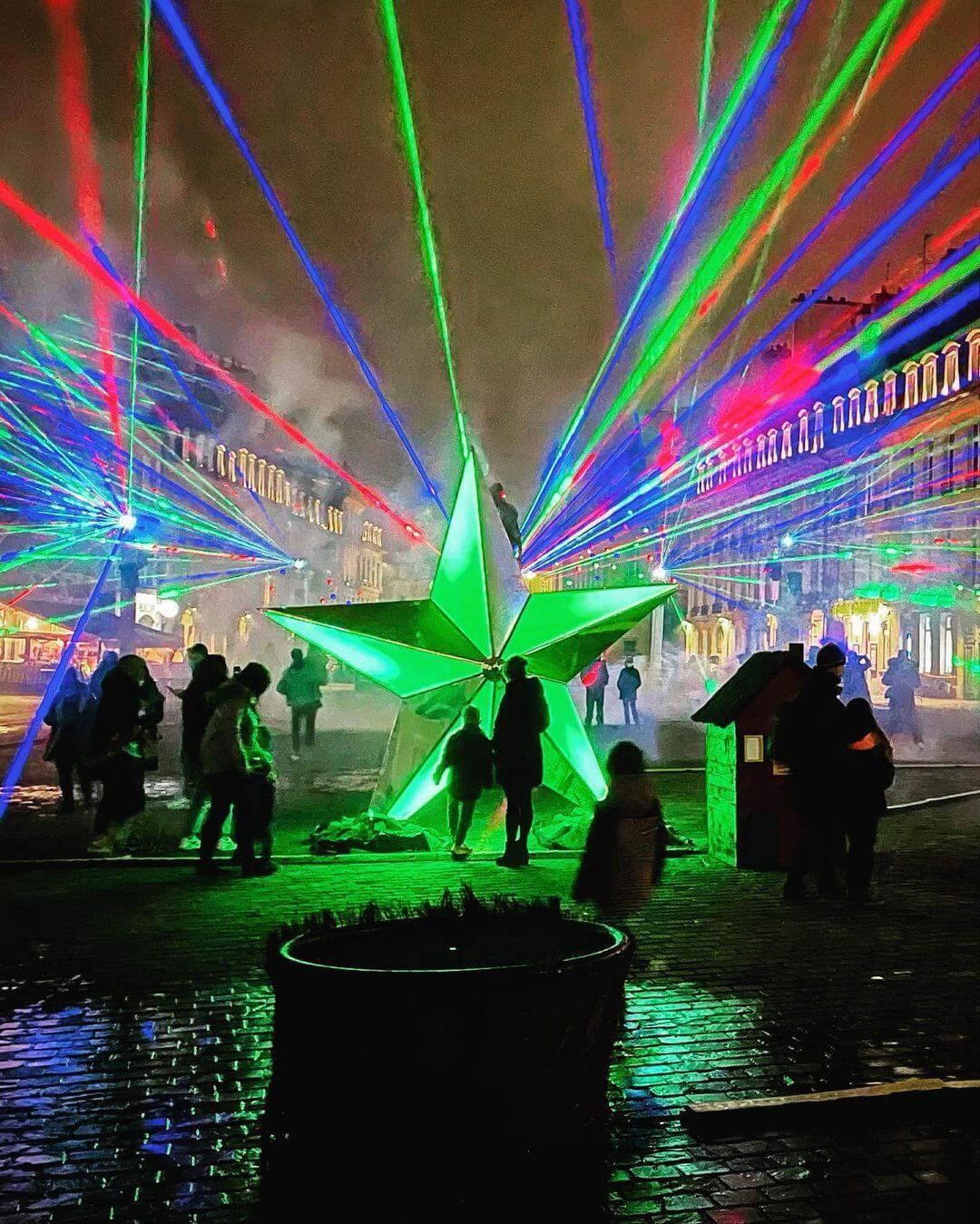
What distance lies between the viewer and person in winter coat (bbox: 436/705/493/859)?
8.72m

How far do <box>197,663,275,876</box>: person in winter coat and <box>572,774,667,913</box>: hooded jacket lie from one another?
235 centimetres

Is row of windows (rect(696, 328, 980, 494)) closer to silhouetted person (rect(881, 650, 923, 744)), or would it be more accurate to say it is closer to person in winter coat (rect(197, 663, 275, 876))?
silhouetted person (rect(881, 650, 923, 744))

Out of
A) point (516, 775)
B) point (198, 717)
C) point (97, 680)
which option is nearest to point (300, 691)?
point (97, 680)

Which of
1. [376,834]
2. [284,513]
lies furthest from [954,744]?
[284,513]

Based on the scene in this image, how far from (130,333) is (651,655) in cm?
Answer: 2996

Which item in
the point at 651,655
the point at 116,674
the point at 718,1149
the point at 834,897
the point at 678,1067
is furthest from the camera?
the point at 651,655

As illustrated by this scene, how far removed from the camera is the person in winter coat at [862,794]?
23.9 ft

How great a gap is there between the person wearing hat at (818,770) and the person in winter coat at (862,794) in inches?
2.4

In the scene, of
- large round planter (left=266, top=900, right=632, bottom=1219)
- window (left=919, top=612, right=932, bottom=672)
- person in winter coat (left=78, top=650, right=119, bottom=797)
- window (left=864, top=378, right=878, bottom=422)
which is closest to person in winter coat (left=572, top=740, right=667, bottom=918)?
large round planter (left=266, top=900, right=632, bottom=1219)

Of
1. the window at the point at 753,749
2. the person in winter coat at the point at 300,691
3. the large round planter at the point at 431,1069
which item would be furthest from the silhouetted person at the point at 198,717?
the person in winter coat at the point at 300,691

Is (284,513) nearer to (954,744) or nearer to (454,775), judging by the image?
(954,744)

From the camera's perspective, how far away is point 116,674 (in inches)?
338

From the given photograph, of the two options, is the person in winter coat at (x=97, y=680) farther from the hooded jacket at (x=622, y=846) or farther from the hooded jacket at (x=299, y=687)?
the hooded jacket at (x=622, y=846)

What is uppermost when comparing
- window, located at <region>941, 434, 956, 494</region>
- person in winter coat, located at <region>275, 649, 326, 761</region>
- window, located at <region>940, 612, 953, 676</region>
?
window, located at <region>941, 434, 956, 494</region>
